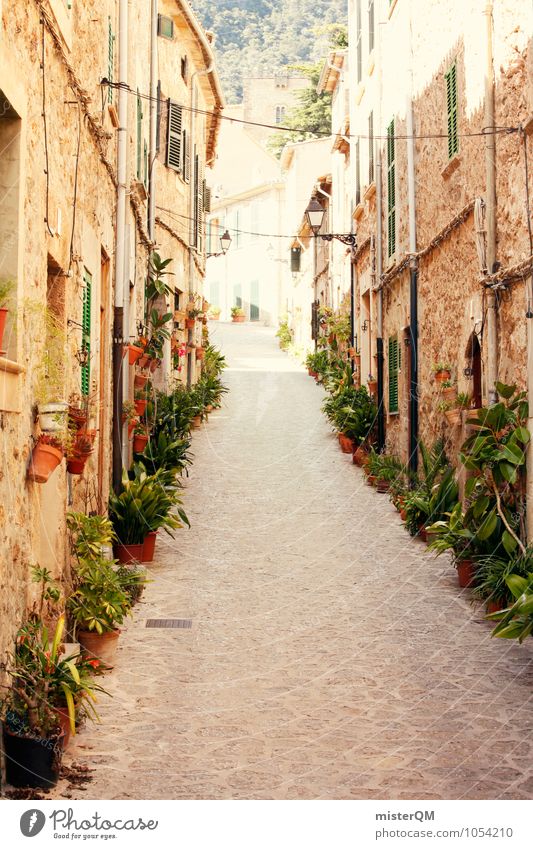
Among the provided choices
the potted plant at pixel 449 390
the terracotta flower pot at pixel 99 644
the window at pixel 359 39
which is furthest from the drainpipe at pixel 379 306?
the terracotta flower pot at pixel 99 644

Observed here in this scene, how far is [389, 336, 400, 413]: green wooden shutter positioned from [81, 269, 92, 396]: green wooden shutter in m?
7.18

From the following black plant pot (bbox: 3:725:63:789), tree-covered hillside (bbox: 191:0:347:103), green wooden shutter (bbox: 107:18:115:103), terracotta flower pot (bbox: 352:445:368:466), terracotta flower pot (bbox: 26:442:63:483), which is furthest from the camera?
terracotta flower pot (bbox: 352:445:368:466)

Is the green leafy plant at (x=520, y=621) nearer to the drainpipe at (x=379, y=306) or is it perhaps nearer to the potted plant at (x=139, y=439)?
the potted plant at (x=139, y=439)

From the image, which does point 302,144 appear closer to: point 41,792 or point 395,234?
point 395,234

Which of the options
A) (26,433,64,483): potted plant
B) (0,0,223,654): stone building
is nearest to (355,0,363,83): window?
(0,0,223,654): stone building

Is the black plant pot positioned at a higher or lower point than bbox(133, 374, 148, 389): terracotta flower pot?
lower

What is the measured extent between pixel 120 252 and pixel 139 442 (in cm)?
297

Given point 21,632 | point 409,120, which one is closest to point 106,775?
point 21,632

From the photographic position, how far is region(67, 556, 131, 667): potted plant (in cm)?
719

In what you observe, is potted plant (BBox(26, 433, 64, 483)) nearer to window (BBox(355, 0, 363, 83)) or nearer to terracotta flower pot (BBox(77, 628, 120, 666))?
terracotta flower pot (BBox(77, 628, 120, 666))

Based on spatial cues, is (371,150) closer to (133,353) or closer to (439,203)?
(439,203)

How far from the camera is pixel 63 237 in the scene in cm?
721

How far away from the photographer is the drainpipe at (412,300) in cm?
1340

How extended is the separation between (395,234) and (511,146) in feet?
21.2
